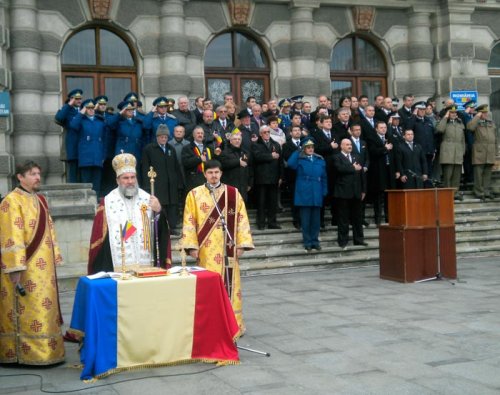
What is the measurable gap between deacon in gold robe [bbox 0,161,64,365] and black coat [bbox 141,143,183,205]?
507 centimetres

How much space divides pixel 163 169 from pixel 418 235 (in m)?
4.59

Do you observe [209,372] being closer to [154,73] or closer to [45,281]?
[45,281]

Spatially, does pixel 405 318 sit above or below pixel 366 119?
below

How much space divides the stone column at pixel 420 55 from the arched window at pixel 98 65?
7.67 metres

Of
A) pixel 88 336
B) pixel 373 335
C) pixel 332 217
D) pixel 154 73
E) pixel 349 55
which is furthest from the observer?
pixel 349 55

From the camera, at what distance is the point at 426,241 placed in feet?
38.4

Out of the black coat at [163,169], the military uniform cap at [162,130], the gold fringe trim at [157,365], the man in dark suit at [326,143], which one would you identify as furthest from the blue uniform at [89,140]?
the gold fringe trim at [157,365]

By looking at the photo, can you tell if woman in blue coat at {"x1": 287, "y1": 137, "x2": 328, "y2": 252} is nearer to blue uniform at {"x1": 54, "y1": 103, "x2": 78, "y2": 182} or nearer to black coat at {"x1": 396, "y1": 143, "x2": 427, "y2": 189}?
black coat at {"x1": 396, "y1": 143, "x2": 427, "y2": 189}

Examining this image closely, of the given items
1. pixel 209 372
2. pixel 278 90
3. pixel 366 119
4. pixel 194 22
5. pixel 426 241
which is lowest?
pixel 209 372

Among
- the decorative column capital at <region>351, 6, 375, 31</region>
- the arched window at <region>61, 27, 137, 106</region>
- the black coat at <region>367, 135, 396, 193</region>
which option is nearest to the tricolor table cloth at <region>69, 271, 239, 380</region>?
the black coat at <region>367, 135, 396, 193</region>

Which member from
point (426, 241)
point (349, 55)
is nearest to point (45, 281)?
point (426, 241)

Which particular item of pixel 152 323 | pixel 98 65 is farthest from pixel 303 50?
pixel 152 323

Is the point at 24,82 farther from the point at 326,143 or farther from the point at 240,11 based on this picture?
the point at 326,143

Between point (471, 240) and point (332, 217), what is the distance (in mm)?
3075
